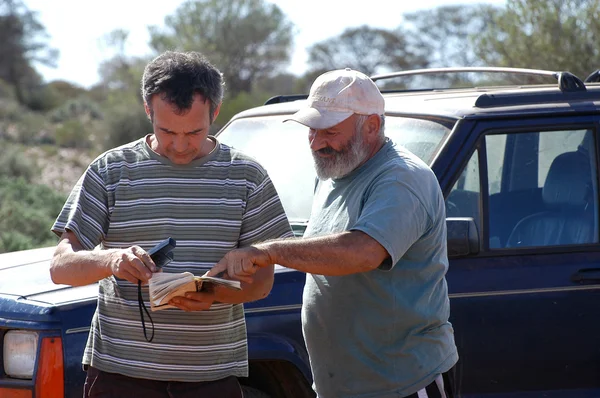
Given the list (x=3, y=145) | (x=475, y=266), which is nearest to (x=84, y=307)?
(x=475, y=266)

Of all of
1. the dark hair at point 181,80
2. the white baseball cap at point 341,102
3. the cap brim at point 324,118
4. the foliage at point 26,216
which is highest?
the dark hair at point 181,80

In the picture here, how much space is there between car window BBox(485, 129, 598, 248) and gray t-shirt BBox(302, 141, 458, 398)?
123 cm

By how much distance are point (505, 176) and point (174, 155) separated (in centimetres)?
184

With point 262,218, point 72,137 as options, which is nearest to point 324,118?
point 262,218

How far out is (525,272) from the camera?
4.05m

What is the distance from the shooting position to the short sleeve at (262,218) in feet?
9.77

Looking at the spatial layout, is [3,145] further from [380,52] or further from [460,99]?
[380,52]

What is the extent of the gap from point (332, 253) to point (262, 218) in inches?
14.0

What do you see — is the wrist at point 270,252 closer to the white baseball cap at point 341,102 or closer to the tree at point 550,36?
the white baseball cap at point 341,102

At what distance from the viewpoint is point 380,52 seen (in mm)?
49375

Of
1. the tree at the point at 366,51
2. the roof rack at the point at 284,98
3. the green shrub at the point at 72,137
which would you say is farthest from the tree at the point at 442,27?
the roof rack at the point at 284,98

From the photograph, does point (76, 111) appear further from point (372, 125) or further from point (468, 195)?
point (372, 125)

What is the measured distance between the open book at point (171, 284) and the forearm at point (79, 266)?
172mm

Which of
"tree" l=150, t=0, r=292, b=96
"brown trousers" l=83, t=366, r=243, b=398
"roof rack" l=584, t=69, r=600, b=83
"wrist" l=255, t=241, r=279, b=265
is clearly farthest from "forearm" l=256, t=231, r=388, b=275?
"tree" l=150, t=0, r=292, b=96
